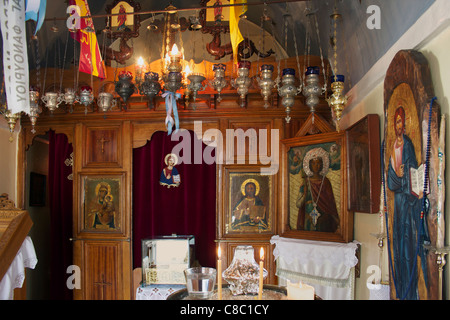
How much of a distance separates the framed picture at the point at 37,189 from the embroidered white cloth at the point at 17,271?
6.41 feet

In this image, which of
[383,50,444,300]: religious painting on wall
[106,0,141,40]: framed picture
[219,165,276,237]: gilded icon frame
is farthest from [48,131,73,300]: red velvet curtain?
[383,50,444,300]: religious painting on wall

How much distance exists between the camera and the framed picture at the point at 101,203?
4852 millimetres

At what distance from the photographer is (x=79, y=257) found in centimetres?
484

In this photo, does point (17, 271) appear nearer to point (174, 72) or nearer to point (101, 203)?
point (101, 203)

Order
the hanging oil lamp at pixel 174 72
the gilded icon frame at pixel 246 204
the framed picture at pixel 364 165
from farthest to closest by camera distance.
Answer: the gilded icon frame at pixel 246 204 < the hanging oil lamp at pixel 174 72 < the framed picture at pixel 364 165

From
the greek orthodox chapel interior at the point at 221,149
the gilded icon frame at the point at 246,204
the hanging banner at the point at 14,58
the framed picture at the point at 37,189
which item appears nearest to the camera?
the greek orthodox chapel interior at the point at 221,149

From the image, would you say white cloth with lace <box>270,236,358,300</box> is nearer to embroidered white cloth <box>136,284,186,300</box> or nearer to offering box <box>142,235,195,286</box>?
offering box <box>142,235,195,286</box>

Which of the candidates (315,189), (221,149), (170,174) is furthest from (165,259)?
(315,189)

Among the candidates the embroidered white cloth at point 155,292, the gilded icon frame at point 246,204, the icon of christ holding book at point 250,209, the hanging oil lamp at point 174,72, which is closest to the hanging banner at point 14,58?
the hanging oil lamp at point 174,72

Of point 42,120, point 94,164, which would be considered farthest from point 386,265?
point 42,120

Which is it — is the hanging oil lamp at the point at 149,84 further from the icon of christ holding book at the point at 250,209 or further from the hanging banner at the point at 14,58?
the icon of christ holding book at the point at 250,209

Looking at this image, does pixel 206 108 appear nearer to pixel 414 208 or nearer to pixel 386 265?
pixel 386 265

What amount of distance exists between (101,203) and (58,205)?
0.91 metres

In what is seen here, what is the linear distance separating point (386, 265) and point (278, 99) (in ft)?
7.86
